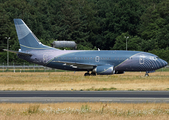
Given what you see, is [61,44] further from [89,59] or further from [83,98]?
[83,98]

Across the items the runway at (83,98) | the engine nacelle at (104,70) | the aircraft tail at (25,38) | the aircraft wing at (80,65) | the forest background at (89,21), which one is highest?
the forest background at (89,21)

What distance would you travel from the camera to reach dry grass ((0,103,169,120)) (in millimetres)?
17428

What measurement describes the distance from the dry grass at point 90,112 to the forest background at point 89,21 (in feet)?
292

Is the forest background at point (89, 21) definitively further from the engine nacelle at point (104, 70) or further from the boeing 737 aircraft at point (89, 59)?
the engine nacelle at point (104, 70)

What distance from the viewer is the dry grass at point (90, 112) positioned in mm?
17428

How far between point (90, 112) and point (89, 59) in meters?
36.2

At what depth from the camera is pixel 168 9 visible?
120 m

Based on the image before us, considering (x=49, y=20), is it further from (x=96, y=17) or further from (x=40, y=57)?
(x=40, y=57)

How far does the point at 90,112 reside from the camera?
18969mm

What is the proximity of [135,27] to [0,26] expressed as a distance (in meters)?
48.6

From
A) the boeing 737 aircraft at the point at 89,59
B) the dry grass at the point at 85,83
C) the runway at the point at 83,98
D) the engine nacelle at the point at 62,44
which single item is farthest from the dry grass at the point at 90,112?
the engine nacelle at the point at 62,44

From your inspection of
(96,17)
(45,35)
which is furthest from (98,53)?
(96,17)

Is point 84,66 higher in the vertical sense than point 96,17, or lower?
lower

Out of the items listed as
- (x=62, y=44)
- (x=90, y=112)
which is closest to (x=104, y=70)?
(x=90, y=112)
